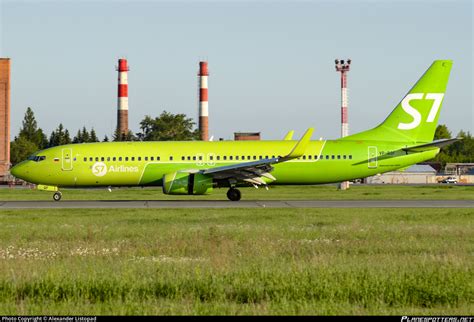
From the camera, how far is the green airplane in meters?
44.8

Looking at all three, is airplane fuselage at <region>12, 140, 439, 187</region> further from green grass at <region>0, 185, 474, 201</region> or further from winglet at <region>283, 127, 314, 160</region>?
green grass at <region>0, 185, 474, 201</region>

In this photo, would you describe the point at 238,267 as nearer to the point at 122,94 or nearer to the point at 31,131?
the point at 122,94

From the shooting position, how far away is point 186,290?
1366cm

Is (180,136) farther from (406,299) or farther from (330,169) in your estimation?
(406,299)

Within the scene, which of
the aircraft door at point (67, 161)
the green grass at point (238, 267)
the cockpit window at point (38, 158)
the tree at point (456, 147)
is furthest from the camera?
the tree at point (456, 147)

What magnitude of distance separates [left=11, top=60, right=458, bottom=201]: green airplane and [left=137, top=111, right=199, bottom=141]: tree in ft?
256

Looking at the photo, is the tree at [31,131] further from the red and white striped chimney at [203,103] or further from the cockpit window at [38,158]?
the cockpit window at [38,158]

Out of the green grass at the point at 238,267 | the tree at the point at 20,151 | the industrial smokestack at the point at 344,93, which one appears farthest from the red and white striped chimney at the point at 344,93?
the tree at the point at 20,151

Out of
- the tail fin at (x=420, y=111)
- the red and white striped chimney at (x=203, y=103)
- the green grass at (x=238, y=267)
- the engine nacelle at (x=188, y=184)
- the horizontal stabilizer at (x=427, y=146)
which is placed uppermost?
→ the red and white striped chimney at (x=203, y=103)

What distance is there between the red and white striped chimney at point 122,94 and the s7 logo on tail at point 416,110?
7097 centimetres

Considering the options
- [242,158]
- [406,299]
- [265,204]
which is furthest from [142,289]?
[242,158]

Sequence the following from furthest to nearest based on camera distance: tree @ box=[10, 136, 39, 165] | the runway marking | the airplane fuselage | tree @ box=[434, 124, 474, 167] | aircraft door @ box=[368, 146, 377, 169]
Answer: tree @ box=[434, 124, 474, 167], tree @ box=[10, 136, 39, 165], aircraft door @ box=[368, 146, 377, 169], the airplane fuselage, the runway marking

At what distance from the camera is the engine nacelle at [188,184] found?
1668 inches

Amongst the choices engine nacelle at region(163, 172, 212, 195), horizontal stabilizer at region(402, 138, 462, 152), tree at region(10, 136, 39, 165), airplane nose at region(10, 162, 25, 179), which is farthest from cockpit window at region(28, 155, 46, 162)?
tree at region(10, 136, 39, 165)
